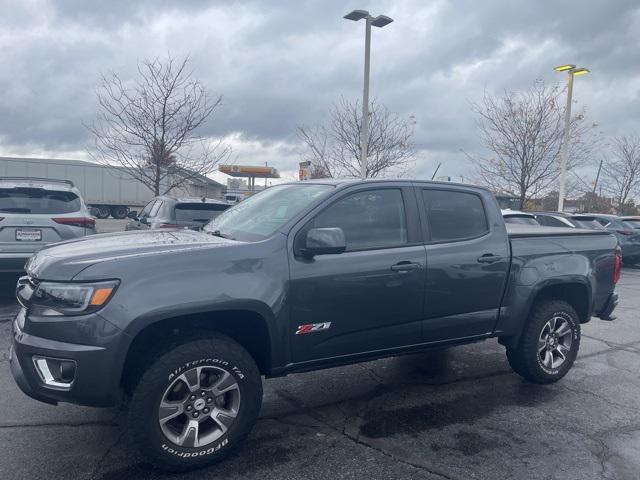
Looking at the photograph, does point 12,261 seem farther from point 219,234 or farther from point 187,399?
point 187,399

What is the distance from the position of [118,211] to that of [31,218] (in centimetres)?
3106

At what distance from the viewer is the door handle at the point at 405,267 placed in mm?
4049

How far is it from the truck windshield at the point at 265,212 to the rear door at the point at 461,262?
3.26ft

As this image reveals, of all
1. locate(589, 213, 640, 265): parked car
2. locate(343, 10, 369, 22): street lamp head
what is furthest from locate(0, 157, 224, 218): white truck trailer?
locate(589, 213, 640, 265): parked car

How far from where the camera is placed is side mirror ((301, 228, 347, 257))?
140 inches

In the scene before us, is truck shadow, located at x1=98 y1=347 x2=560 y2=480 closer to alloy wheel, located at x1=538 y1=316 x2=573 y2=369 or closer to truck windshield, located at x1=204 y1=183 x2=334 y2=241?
alloy wheel, located at x1=538 y1=316 x2=573 y2=369

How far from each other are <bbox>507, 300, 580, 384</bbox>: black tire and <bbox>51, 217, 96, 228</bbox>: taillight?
5.87 meters

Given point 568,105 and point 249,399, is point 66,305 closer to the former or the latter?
point 249,399

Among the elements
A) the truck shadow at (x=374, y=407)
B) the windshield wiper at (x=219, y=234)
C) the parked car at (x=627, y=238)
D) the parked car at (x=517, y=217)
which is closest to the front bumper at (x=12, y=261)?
the windshield wiper at (x=219, y=234)

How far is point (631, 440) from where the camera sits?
400 cm

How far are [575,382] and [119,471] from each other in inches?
166

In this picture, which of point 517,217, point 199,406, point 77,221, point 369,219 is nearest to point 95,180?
point 77,221

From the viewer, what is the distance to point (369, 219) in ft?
13.6

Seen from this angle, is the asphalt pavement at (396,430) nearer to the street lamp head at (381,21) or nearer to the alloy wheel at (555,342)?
the alloy wheel at (555,342)
